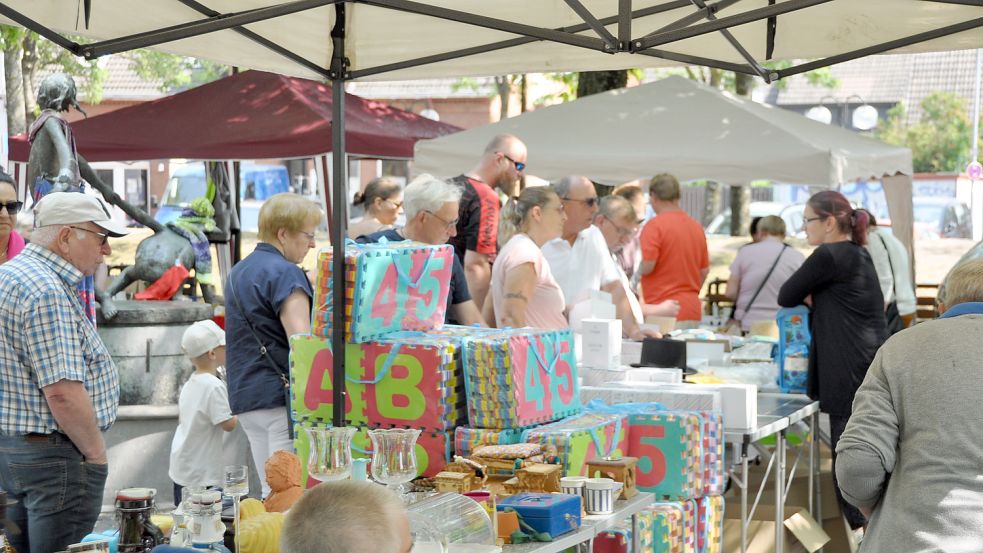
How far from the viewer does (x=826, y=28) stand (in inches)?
209

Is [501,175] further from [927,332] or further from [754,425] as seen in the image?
[927,332]

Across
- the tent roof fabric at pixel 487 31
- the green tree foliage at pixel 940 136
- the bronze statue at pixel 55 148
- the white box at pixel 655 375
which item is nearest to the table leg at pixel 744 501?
the white box at pixel 655 375

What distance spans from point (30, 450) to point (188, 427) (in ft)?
6.12

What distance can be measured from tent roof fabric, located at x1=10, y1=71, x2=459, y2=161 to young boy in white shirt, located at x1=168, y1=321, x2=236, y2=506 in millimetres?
4796

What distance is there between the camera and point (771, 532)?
5723mm

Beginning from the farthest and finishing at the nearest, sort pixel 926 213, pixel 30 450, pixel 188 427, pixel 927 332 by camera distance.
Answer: pixel 926 213
pixel 188 427
pixel 30 450
pixel 927 332

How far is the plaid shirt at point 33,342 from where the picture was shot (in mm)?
3863

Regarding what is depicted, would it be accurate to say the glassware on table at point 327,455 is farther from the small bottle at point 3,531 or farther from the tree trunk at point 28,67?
the tree trunk at point 28,67

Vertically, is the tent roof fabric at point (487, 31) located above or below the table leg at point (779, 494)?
above

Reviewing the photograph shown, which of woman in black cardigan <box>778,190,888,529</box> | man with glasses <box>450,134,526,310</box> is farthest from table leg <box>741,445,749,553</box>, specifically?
man with glasses <box>450,134,526,310</box>

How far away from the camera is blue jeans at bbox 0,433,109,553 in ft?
12.9

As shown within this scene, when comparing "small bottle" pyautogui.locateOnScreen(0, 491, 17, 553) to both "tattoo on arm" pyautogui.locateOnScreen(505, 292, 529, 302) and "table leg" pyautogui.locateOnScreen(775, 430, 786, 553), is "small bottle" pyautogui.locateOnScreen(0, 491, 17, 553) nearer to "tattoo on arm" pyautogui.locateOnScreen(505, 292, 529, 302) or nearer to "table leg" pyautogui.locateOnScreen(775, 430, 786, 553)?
"tattoo on arm" pyautogui.locateOnScreen(505, 292, 529, 302)

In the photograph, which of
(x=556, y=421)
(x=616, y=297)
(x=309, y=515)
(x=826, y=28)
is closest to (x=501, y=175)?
(x=616, y=297)

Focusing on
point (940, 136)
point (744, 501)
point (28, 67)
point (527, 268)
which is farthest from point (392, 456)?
point (940, 136)
